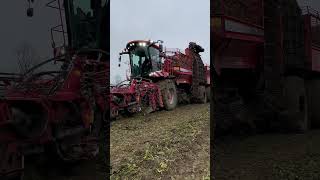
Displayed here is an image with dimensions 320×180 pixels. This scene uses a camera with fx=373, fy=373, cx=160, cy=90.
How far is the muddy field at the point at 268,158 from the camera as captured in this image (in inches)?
161

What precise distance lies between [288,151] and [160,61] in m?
3.58

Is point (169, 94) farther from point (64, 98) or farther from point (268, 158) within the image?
point (64, 98)

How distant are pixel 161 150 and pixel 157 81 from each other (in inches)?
150

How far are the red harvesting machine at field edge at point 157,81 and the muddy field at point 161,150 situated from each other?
1225 millimetres

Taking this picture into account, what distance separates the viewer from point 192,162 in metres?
3.81

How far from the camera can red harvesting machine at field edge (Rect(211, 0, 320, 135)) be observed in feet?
15.1

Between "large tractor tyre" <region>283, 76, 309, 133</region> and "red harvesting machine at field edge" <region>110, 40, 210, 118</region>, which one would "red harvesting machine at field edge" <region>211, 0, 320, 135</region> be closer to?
"large tractor tyre" <region>283, 76, 309, 133</region>

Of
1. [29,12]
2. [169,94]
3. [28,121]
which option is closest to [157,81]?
[169,94]

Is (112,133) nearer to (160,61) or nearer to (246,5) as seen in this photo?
(246,5)

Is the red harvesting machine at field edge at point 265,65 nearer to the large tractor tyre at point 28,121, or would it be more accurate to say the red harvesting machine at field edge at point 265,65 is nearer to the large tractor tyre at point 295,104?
the large tractor tyre at point 295,104

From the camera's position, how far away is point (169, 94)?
311 inches

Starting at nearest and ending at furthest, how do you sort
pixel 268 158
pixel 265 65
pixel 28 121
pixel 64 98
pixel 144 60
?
pixel 28 121
pixel 64 98
pixel 268 158
pixel 265 65
pixel 144 60

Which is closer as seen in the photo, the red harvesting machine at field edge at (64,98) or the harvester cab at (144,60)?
the red harvesting machine at field edge at (64,98)

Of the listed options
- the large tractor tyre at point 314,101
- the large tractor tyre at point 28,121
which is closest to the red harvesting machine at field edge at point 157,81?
the large tractor tyre at point 314,101
